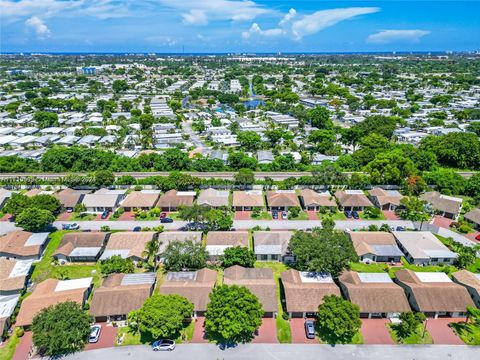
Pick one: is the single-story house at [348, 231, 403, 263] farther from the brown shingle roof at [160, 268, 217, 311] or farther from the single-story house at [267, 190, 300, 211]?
the brown shingle roof at [160, 268, 217, 311]

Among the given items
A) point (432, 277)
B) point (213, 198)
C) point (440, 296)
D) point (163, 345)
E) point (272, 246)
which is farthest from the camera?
point (213, 198)

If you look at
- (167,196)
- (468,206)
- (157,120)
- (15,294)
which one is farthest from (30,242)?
(157,120)

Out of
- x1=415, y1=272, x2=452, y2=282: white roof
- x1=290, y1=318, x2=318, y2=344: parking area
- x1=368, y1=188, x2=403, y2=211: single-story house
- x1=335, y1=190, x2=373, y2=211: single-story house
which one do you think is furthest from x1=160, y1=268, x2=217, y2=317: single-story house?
x1=368, y1=188, x2=403, y2=211: single-story house

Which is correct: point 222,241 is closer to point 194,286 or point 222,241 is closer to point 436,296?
point 194,286

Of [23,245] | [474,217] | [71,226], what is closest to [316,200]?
[474,217]

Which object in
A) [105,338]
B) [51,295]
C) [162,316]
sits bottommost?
[105,338]
